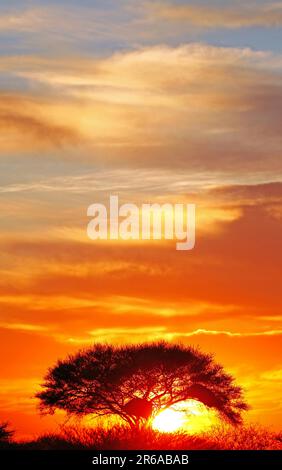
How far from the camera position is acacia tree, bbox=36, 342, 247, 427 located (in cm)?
6719

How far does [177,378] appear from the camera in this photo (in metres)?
68.3

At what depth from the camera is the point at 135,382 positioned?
67062 millimetres

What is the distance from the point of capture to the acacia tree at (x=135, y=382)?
6719 cm

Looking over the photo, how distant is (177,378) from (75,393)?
20.2 ft

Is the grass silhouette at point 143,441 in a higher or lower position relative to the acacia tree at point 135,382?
lower

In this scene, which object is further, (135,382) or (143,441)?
(135,382)

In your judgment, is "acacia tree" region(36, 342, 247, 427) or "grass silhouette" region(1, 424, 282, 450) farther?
"acacia tree" region(36, 342, 247, 427)

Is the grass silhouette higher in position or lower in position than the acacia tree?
lower

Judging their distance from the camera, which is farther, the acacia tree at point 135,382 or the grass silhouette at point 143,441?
the acacia tree at point 135,382
